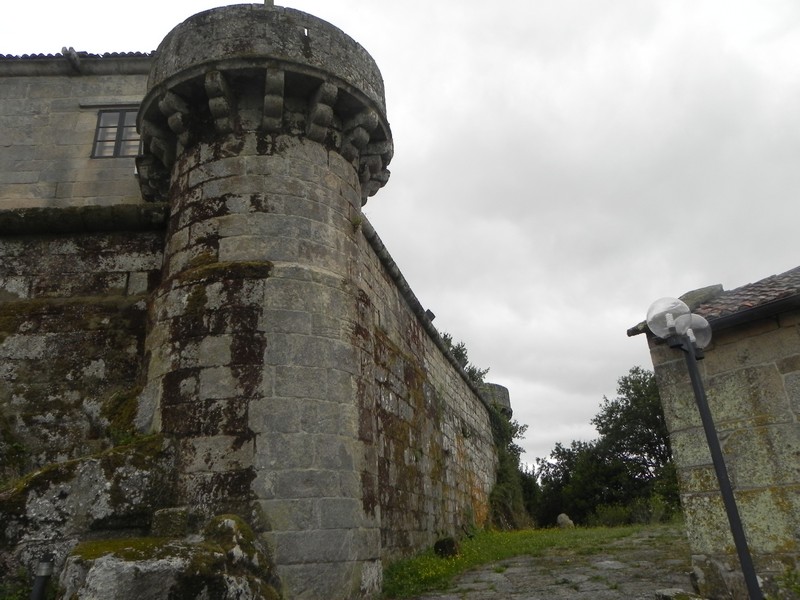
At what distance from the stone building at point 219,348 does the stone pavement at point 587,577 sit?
3.43 ft

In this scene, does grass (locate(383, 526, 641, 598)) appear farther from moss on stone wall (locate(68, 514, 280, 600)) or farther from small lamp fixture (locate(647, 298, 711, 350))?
small lamp fixture (locate(647, 298, 711, 350))

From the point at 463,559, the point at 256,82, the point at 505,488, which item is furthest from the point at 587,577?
the point at 505,488

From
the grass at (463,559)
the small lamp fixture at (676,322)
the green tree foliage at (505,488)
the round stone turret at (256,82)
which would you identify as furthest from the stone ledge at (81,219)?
the green tree foliage at (505,488)

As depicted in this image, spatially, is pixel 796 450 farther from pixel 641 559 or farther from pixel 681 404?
pixel 641 559

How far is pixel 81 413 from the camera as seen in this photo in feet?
17.5

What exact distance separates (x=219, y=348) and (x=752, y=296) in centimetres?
420

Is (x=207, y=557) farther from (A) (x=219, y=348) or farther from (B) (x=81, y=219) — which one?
(B) (x=81, y=219)

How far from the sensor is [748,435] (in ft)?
15.1

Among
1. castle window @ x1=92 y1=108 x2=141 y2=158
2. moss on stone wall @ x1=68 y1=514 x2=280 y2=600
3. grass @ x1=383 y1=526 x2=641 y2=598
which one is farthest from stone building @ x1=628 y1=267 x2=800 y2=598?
castle window @ x1=92 y1=108 x2=141 y2=158

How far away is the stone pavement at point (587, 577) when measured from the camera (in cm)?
521

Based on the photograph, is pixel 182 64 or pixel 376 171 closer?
pixel 182 64

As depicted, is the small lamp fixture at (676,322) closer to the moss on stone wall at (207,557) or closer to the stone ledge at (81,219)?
the moss on stone wall at (207,557)

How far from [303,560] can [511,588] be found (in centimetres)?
228

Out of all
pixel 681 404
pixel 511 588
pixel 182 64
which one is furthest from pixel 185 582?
pixel 182 64
